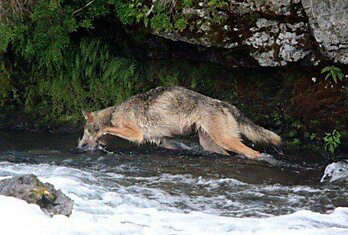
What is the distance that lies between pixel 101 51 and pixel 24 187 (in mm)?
7971

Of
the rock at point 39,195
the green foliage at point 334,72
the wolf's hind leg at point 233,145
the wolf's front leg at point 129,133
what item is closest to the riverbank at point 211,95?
the green foliage at point 334,72

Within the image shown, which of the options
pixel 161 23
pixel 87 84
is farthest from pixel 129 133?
pixel 87 84

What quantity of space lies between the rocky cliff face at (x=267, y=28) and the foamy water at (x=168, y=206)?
2893 mm

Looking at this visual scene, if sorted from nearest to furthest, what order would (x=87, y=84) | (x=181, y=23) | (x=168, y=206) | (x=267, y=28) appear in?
(x=168, y=206) → (x=267, y=28) → (x=181, y=23) → (x=87, y=84)

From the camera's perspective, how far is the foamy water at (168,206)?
8.40 meters

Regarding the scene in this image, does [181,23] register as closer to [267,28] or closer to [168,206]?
[267,28]

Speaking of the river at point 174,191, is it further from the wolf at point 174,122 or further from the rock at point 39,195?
the wolf at point 174,122

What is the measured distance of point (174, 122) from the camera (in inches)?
559

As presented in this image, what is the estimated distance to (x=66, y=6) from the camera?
49.9 feet

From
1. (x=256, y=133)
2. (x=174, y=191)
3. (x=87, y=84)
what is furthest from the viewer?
(x=87, y=84)

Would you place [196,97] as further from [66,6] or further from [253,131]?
[66,6]

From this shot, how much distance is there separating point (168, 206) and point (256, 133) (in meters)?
4.06

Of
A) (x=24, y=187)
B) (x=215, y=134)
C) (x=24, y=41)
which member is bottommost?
(x=24, y=187)

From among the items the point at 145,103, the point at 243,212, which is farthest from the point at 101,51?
the point at 243,212
